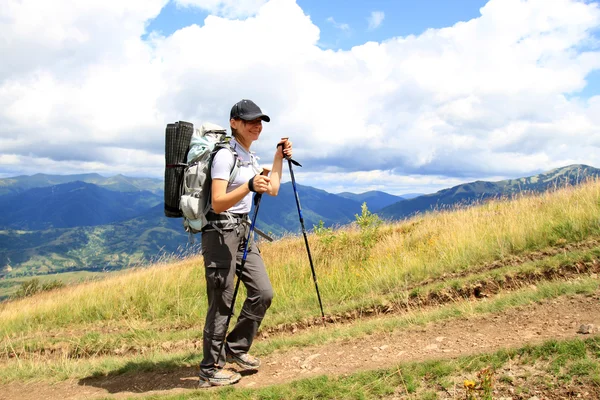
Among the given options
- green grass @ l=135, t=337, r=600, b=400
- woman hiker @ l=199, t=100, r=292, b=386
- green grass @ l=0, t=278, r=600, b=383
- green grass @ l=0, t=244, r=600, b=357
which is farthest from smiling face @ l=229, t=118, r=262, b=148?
green grass @ l=0, t=244, r=600, b=357

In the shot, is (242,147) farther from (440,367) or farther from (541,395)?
(541,395)

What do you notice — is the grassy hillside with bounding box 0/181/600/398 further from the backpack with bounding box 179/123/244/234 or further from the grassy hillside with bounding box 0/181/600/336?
the backpack with bounding box 179/123/244/234

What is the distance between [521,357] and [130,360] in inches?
218

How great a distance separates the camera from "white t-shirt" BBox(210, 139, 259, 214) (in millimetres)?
4418

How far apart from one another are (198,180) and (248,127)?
0.80 metres

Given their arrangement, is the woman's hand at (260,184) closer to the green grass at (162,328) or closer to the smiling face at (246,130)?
the smiling face at (246,130)

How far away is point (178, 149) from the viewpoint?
490cm

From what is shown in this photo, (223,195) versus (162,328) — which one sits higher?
(223,195)

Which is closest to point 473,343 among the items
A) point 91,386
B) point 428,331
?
point 428,331

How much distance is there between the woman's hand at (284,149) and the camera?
4698 millimetres

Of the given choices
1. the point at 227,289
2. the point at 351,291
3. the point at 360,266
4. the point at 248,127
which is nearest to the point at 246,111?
the point at 248,127

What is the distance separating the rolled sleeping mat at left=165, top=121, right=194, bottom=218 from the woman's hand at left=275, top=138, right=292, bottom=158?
41.8 inches

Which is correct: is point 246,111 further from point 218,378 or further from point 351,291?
point 351,291

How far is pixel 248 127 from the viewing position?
15.5ft
